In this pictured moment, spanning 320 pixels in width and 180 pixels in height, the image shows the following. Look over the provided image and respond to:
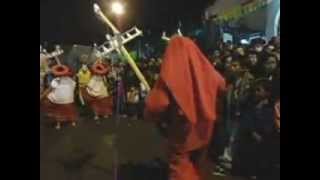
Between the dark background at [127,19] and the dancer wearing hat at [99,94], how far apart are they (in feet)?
0.36

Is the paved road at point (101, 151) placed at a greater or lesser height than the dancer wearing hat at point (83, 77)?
lesser

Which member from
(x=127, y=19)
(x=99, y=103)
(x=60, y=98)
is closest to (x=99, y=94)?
(x=99, y=103)

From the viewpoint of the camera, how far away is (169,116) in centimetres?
197

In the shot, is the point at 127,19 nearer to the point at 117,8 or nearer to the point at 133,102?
the point at 117,8

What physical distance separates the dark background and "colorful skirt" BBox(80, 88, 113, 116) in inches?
7.0

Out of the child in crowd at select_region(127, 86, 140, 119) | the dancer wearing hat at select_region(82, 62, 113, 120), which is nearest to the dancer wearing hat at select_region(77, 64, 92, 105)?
the dancer wearing hat at select_region(82, 62, 113, 120)

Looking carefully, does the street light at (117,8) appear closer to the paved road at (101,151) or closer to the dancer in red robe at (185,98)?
the dancer in red robe at (185,98)

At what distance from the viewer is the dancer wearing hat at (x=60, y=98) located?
76.8 inches

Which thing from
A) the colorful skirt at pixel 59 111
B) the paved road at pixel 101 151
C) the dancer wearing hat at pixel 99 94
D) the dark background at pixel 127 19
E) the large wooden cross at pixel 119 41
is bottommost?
the paved road at pixel 101 151

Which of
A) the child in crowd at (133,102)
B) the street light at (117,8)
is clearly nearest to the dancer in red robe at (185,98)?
the child in crowd at (133,102)

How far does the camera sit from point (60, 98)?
77.1 inches
